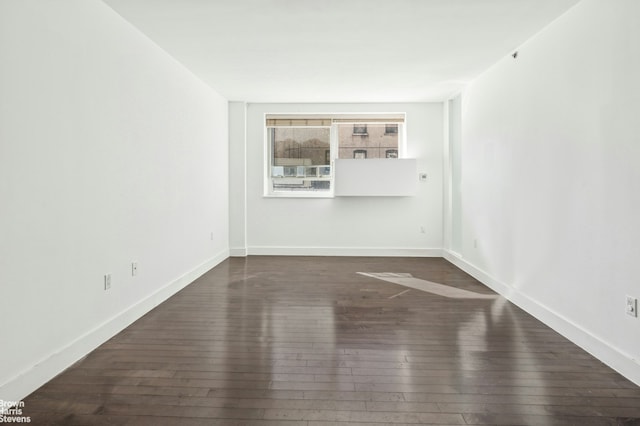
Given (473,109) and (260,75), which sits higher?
(260,75)

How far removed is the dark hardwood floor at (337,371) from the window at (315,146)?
10.0 ft

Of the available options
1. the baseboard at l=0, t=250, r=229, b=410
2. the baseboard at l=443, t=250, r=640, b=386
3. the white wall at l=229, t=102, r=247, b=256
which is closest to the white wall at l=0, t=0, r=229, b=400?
the baseboard at l=0, t=250, r=229, b=410

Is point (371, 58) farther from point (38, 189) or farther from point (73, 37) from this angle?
point (38, 189)

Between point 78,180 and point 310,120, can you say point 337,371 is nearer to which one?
point 78,180

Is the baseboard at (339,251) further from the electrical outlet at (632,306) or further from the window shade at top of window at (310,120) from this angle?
the electrical outlet at (632,306)

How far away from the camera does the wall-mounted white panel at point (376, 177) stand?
Result: 20.2 feet

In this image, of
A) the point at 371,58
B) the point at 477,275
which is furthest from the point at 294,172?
the point at 477,275

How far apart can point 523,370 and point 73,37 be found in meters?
3.55

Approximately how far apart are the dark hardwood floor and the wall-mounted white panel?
2.59 metres

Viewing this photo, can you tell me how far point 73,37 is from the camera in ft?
8.23

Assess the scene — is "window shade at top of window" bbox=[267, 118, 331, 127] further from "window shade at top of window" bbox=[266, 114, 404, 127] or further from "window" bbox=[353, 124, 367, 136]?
"window" bbox=[353, 124, 367, 136]

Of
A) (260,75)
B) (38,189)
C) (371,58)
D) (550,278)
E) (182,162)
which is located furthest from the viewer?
(260,75)

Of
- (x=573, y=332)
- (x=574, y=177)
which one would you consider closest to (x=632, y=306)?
(x=573, y=332)

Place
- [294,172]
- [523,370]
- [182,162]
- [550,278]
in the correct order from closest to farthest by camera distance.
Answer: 1. [523,370]
2. [550,278]
3. [182,162]
4. [294,172]
